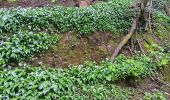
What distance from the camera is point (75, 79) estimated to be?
24.8ft

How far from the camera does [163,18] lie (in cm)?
1383

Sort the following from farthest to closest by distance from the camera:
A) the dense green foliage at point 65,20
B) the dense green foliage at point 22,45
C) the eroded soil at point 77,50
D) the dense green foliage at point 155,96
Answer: the dense green foliage at point 65,20 < the eroded soil at point 77,50 < the dense green foliage at point 155,96 < the dense green foliage at point 22,45

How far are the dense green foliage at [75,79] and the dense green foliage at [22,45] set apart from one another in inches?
23.0

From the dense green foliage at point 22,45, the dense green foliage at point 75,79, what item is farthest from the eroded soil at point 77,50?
the dense green foliage at point 75,79

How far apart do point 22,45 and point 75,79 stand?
205 cm

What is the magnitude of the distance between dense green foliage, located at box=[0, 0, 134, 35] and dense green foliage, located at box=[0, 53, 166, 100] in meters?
1.70

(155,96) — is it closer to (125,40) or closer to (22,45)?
(125,40)

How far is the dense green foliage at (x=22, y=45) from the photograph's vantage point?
7.94m

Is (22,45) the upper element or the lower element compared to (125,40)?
upper

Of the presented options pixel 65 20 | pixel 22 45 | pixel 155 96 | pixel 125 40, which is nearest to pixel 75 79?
pixel 22 45

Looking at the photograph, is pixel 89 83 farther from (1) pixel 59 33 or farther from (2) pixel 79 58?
(1) pixel 59 33

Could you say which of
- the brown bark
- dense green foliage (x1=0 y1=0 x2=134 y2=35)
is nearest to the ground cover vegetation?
dense green foliage (x1=0 y1=0 x2=134 y2=35)

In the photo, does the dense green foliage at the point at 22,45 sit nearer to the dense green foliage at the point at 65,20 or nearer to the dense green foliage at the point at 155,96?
the dense green foliage at the point at 65,20

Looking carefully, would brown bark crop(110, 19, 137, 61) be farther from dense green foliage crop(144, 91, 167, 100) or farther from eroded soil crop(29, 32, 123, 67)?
dense green foliage crop(144, 91, 167, 100)
